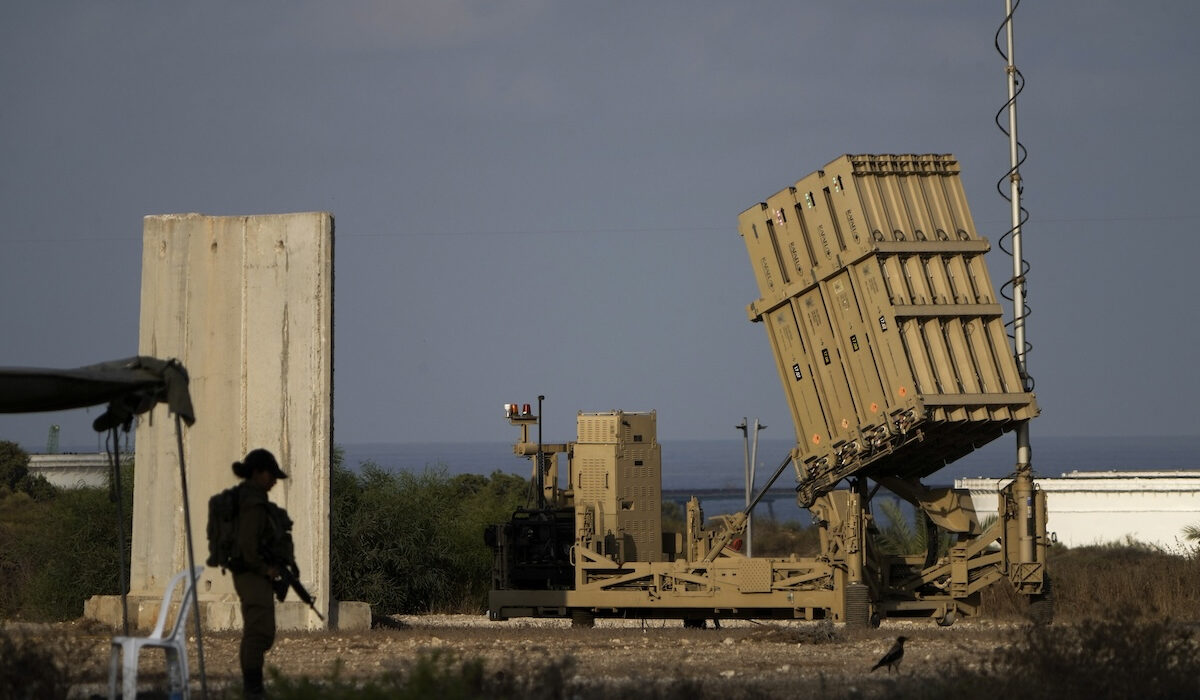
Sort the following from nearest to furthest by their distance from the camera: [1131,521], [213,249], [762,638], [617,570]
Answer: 1. [762,638]
2. [213,249]
3. [617,570]
4. [1131,521]

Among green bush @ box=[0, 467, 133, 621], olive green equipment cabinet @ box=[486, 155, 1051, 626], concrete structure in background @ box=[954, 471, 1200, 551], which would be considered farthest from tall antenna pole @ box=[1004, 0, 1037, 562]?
concrete structure in background @ box=[954, 471, 1200, 551]

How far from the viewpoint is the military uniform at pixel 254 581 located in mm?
8961

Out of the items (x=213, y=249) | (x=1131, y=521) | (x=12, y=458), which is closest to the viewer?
(x=213, y=249)

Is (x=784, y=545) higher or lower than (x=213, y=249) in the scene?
lower

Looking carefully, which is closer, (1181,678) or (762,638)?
(1181,678)

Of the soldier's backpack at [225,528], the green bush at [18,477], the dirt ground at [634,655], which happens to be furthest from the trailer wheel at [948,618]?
the green bush at [18,477]

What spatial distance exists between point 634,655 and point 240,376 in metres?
5.76

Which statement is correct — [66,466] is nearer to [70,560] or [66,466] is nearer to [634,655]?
[70,560]

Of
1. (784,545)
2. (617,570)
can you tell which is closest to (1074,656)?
(617,570)

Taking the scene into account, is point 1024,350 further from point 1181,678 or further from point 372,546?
point 372,546

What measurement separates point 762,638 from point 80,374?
7.97 m

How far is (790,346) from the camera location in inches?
693

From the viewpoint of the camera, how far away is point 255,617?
29.5 ft

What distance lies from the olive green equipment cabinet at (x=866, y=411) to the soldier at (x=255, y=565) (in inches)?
346
